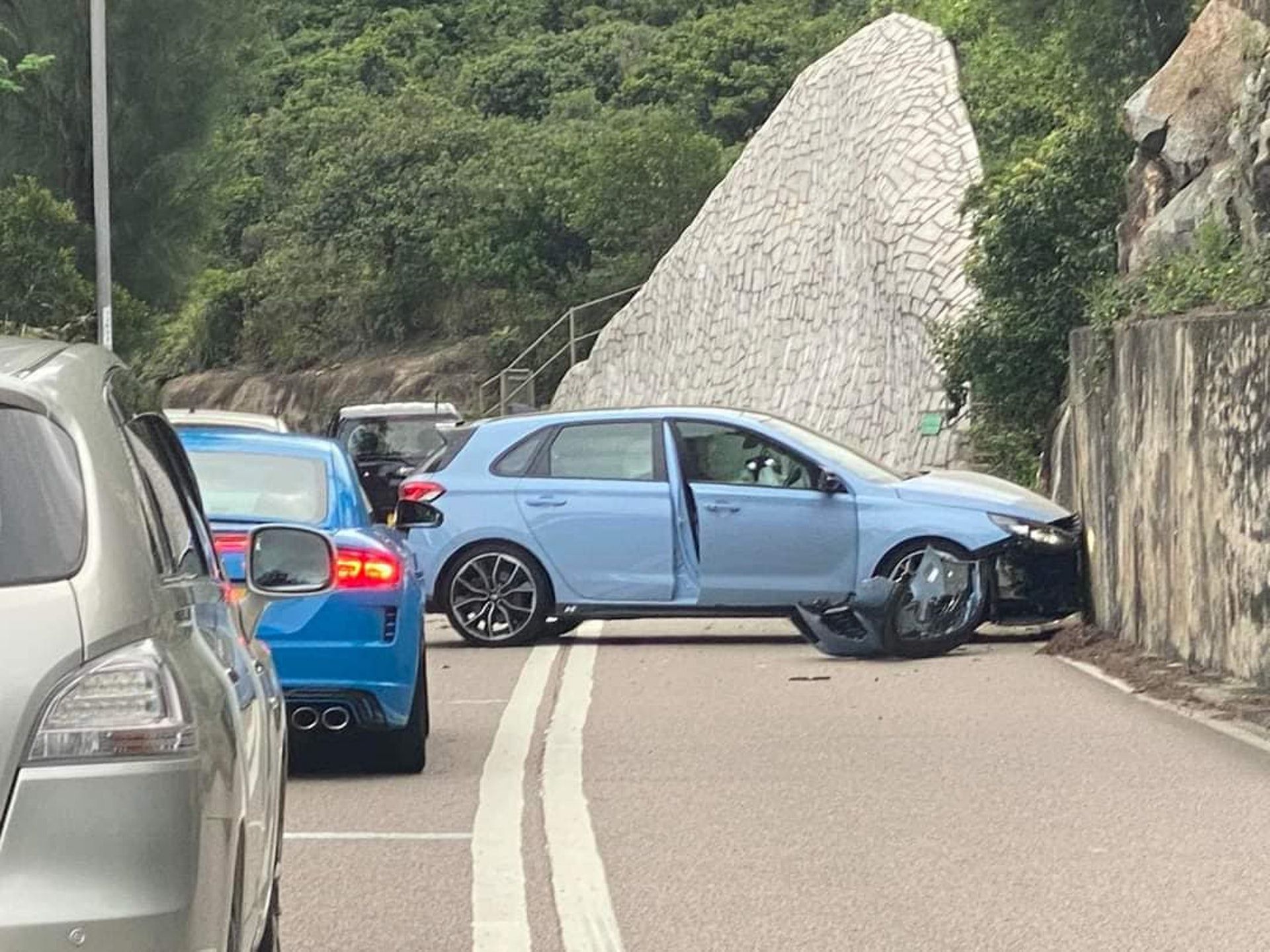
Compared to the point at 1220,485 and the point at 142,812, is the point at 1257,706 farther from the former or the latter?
the point at 142,812

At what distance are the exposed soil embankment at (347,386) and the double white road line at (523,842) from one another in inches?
1450

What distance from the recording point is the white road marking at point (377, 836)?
26.1 feet

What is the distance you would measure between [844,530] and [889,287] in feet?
55.9

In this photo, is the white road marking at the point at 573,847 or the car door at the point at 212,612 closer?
the car door at the point at 212,612

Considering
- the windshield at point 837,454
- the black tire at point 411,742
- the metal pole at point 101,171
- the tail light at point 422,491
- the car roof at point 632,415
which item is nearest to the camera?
the black tire at point 411,742

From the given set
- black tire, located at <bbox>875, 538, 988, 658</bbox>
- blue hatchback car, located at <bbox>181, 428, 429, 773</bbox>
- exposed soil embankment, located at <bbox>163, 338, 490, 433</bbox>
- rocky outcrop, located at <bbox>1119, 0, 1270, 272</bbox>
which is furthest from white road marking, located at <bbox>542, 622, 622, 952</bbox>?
exposed soil embankment, located at <bbox>163, 338, 490, 433</bbox>

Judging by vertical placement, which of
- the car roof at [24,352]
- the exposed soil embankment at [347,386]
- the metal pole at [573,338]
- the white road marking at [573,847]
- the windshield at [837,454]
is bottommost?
the white road marking at [573,847]

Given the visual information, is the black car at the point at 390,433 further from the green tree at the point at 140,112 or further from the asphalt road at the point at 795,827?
the asphalt road at the point at 795,827

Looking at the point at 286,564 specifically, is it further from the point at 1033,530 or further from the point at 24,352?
the point at 1033,530

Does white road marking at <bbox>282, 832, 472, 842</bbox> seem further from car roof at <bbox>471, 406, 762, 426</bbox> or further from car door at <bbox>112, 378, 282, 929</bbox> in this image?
car roof at <bbox>471, 406, 762, 426</bbox>

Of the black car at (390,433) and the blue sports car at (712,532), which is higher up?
the black car at (390,433)

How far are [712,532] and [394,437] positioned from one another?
34.5ft

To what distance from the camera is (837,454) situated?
15.2 meters

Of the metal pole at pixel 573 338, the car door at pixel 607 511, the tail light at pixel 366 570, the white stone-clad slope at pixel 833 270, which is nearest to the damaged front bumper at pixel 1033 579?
the car door at pixel 607 511
